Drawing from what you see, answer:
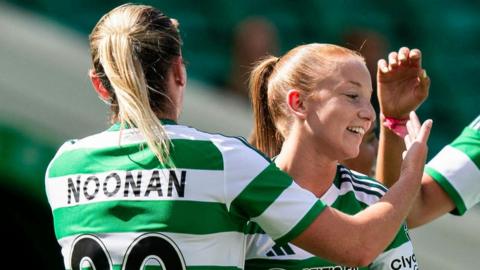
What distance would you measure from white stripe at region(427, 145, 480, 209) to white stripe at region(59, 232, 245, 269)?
2.61 ft

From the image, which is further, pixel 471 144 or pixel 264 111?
pixel 471 144

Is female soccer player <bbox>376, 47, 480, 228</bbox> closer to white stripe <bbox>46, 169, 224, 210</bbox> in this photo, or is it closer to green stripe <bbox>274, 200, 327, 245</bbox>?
green stripe <bbox>274, 200, 327, 245</bbox>

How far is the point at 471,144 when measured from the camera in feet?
10.5

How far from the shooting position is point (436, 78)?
7414 mm

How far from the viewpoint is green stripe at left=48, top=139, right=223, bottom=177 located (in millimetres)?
2514

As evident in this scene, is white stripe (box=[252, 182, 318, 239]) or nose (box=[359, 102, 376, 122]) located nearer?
white stripe (box=[252, 182, 318, 239])

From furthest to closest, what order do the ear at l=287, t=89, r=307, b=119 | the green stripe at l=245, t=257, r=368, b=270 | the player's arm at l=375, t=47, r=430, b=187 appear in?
the player's arm at l=375, t=47, r=430, b=187
the ear at l=287, t=89, r=307, b=119
the green stripe at l=245, t=257, r=368, b=270

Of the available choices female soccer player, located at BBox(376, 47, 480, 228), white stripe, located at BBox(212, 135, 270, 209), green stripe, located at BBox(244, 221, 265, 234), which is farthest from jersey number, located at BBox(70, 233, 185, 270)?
female soccer player, located at BBox(376, 47, 480, 228)

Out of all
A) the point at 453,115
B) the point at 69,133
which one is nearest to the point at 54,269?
the point at 69,133

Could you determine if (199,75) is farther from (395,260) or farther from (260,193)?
(260,193)

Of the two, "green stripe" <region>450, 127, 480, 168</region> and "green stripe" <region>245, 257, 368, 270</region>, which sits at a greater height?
"green stripe" <region>450, 127, 480, 168</region>

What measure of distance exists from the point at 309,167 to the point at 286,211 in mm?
377

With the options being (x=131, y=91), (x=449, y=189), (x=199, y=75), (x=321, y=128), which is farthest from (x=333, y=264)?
(x=199, y=75)

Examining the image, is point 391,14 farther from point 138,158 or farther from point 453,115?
point 138,158
